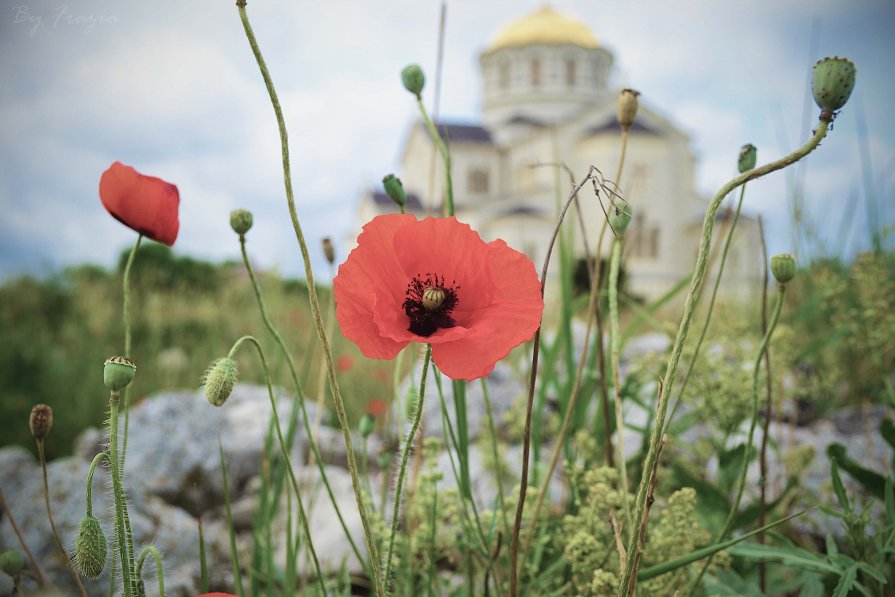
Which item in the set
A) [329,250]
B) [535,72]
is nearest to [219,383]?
[329,250]

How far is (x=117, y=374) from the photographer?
67 centimetres

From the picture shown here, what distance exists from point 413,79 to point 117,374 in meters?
0.57

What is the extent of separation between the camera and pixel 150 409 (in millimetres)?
3369

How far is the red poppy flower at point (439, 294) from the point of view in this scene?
68cm

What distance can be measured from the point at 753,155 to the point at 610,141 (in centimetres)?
2295

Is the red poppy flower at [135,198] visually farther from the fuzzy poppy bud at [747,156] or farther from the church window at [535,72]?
the church window at [535,72]

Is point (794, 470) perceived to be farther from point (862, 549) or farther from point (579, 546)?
point (579, 546)

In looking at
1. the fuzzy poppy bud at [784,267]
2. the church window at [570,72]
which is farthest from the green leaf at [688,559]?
the church window at [570,72]

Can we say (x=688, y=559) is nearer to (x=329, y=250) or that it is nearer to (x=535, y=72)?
(x=329, y=250)

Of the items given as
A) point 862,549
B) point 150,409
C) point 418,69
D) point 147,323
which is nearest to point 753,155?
point 418,69

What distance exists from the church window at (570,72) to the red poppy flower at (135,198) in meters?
28.1

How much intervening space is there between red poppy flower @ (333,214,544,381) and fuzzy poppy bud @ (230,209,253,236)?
234 mm

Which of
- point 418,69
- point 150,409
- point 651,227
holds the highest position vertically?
point 651,227

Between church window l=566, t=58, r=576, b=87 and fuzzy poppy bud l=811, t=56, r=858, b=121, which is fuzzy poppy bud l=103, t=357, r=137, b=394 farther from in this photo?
church window l=566, t=58, r=576, b=87
